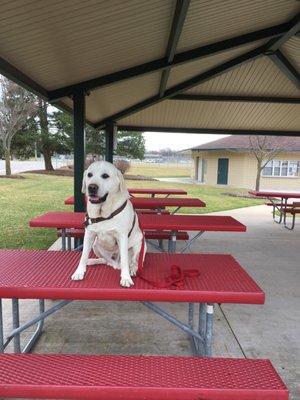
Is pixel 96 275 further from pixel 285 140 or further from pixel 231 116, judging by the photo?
pixel 285 140

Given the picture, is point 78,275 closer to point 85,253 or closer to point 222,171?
point 85,253

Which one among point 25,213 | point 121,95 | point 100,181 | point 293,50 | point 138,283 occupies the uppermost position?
point 293,50

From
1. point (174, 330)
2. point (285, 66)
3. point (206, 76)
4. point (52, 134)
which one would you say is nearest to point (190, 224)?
point (174, 330)

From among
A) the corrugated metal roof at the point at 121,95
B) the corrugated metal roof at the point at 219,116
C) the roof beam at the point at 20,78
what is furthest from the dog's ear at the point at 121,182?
the corrugated metal roof at the point at 219,116

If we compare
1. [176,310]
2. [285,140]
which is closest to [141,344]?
[176,310]

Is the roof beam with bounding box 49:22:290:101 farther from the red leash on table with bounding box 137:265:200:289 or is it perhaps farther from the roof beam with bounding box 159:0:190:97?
the red leash on table with bounding box 137:265:200:289

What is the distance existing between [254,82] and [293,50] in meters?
1.68

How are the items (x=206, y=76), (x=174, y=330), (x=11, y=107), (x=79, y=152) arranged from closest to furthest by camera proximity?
(x=174, y=330)
(x=79, y=152)
(x=206, y=76)
(x=11, y=107)

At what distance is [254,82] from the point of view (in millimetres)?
7652

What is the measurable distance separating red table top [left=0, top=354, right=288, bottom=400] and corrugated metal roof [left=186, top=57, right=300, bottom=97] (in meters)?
5.78

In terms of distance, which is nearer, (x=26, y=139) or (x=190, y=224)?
(x=190, y=224)

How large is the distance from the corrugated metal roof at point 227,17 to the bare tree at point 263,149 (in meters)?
16.4

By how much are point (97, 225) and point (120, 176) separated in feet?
1.30

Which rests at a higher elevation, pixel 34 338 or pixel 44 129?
pixel 44 129
